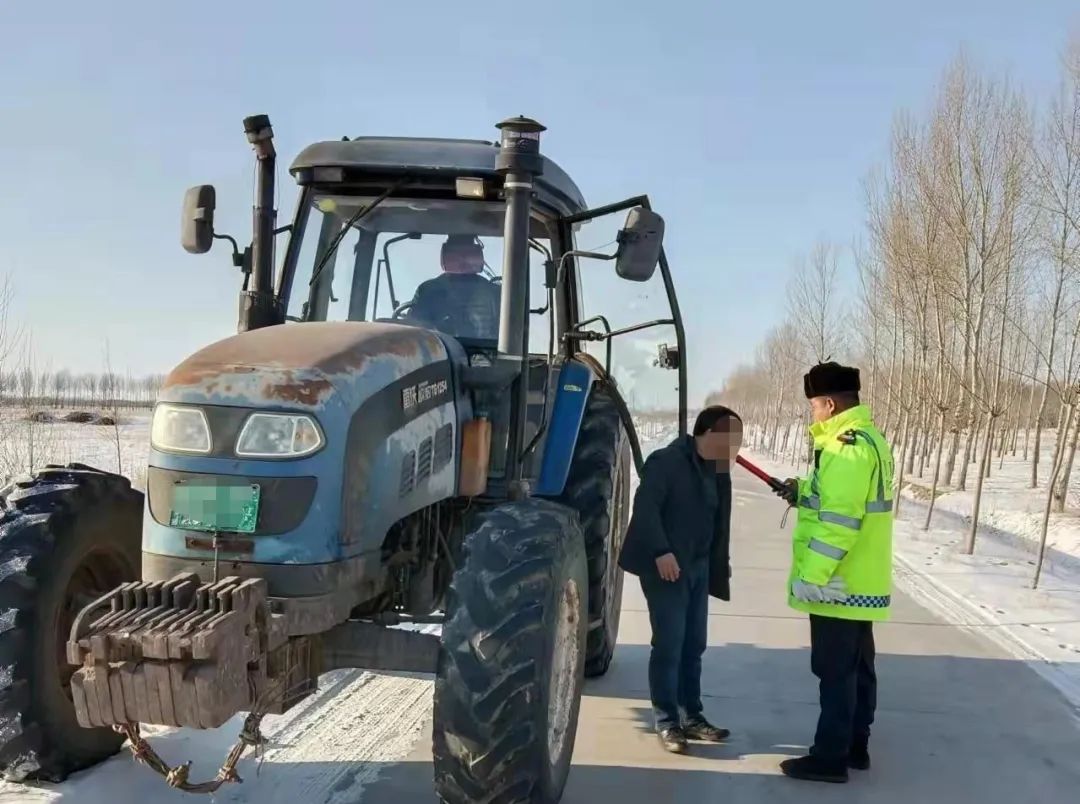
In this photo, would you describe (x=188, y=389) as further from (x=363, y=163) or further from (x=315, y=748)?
(x=315, y=748)

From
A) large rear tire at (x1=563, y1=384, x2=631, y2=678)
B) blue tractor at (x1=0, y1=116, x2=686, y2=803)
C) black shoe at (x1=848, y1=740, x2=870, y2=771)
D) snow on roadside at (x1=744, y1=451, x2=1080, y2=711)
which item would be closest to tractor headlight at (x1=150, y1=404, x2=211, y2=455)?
blue tractor at (x1=0, y1=116, x2=686, y2=803)

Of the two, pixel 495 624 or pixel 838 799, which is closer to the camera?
pixel 495 624

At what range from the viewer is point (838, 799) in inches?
159

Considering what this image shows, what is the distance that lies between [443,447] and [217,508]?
95 centimetres

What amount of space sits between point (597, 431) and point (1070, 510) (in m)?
15.7

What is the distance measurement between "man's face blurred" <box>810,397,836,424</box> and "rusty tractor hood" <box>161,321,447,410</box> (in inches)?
77.5

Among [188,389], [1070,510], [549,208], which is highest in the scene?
[549,208]

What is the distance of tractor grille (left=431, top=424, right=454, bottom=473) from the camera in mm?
3562

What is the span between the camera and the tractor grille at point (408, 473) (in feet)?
10.8

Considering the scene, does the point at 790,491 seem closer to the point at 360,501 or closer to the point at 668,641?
the point at 668,641

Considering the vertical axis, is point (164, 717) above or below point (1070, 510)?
above

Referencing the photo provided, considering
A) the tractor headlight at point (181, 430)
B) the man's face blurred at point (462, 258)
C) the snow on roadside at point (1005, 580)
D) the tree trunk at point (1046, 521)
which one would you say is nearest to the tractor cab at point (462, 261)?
the man's face blurred at point (462, 258)

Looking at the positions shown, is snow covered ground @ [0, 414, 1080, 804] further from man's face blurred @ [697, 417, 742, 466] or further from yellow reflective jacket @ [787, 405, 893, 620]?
yellow reflective jacket @ [787, 405, 893, 620]

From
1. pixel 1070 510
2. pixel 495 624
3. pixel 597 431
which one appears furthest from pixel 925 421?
pixel 495 624
